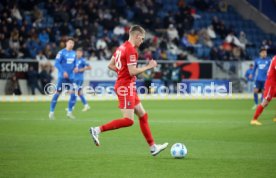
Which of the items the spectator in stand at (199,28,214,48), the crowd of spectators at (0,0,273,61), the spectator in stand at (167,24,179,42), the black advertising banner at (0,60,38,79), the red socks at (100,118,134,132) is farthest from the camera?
the spectator in stand at (199,28,214,48)

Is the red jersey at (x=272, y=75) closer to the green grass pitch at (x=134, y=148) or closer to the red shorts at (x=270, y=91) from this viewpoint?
the red shorts at (x=270, y=91)

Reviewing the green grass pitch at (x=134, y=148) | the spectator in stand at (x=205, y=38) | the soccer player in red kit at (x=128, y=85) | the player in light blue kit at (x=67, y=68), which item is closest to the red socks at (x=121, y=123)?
the soccer player in red kit at (x=128, y=85)

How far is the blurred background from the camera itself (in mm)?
31422

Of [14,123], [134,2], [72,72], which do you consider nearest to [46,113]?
[72,72]

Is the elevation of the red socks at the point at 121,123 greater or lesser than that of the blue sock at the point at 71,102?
greater

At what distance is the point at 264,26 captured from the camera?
41.8m

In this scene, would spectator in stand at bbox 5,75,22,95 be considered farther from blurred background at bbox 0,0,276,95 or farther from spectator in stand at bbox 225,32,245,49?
spectator in stand at bbox 225,32,245,49

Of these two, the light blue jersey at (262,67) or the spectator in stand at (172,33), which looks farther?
the spectator in stand at (172,33)

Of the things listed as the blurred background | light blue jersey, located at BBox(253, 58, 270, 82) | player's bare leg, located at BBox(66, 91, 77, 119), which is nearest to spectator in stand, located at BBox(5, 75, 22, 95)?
the blurred background

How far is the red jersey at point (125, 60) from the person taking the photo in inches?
430

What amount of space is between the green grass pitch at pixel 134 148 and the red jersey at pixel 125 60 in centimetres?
137

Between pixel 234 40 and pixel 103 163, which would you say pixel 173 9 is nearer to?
pixel 234 40

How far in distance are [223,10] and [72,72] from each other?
71.6 ft

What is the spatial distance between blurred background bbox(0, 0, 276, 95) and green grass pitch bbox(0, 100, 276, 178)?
11412 mm
